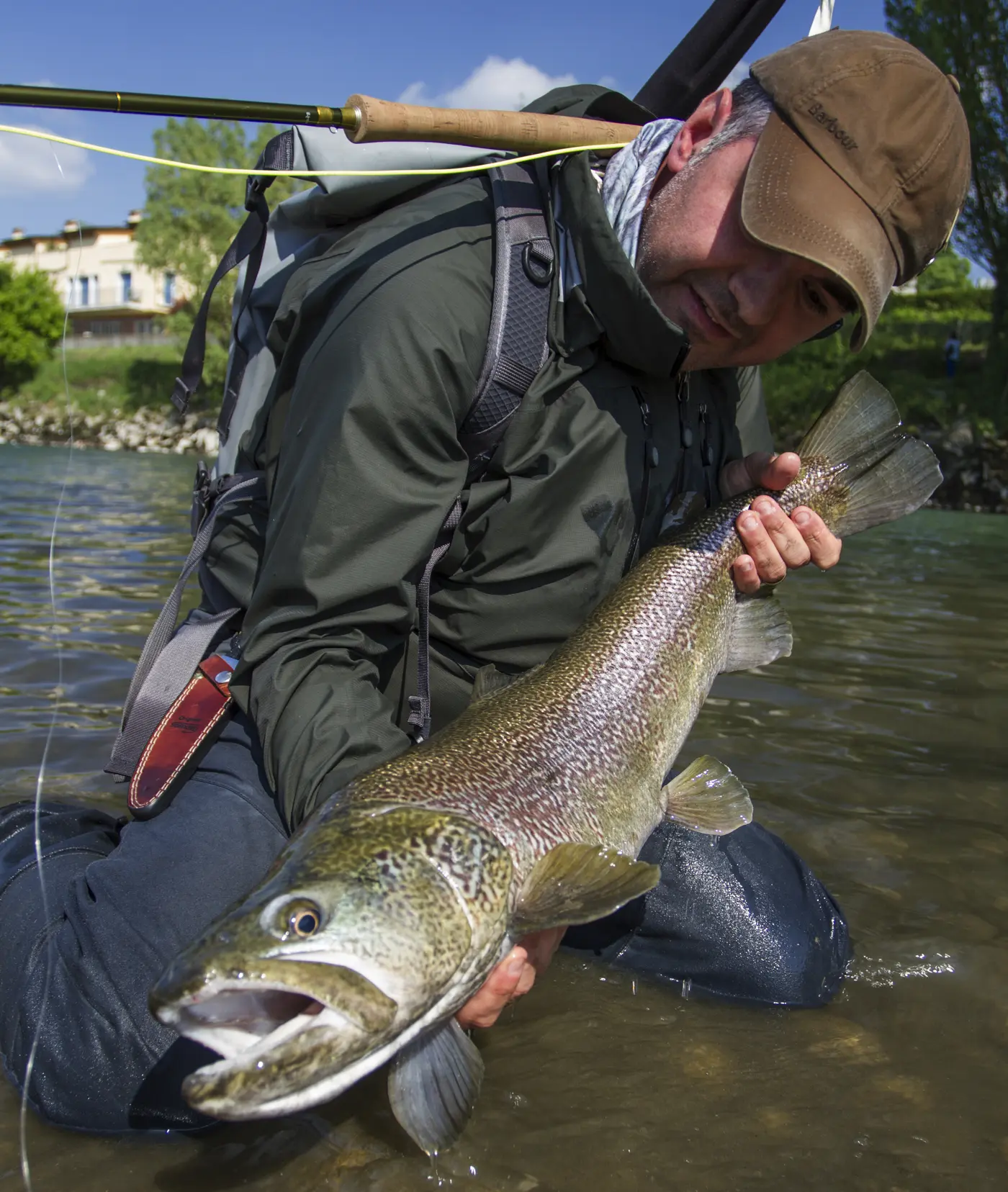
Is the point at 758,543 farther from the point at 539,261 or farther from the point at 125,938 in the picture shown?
the point at 125,938

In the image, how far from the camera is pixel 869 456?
3518 mm

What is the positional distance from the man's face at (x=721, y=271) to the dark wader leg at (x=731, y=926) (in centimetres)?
157

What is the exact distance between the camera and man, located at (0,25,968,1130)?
2570 mm

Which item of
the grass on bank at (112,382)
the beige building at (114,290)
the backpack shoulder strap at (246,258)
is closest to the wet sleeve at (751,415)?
the backpack shoulder strap at (246,258)

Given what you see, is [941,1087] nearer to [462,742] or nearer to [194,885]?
[462,742]

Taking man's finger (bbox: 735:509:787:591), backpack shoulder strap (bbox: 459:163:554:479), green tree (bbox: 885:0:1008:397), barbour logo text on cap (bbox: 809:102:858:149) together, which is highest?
green tree (bbox: 885:0:1008:397)

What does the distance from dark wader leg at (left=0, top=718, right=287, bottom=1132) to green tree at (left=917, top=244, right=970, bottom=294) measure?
43.3 metres

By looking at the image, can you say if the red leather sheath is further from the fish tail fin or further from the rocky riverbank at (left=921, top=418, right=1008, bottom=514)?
the rocky riverbank at (left=921, top=418, right=1008, bottom=514)

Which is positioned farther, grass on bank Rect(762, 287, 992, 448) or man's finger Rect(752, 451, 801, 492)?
grass on bank Rect(762, 287, 992, 448)

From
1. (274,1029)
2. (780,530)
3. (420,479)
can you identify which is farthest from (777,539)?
(274,1029)

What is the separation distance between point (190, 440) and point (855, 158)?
1756 inches

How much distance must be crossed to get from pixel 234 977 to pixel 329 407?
1.43 meters

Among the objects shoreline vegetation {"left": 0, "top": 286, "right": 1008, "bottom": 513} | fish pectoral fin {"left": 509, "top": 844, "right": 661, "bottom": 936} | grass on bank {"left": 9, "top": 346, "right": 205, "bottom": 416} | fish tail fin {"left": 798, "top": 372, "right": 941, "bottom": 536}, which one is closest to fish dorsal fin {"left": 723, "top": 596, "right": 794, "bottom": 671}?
fish tail fin {"left": 798, "top": 372, "right": 941, "bottom": 536}

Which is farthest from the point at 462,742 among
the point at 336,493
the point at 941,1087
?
the point at 941,1087
